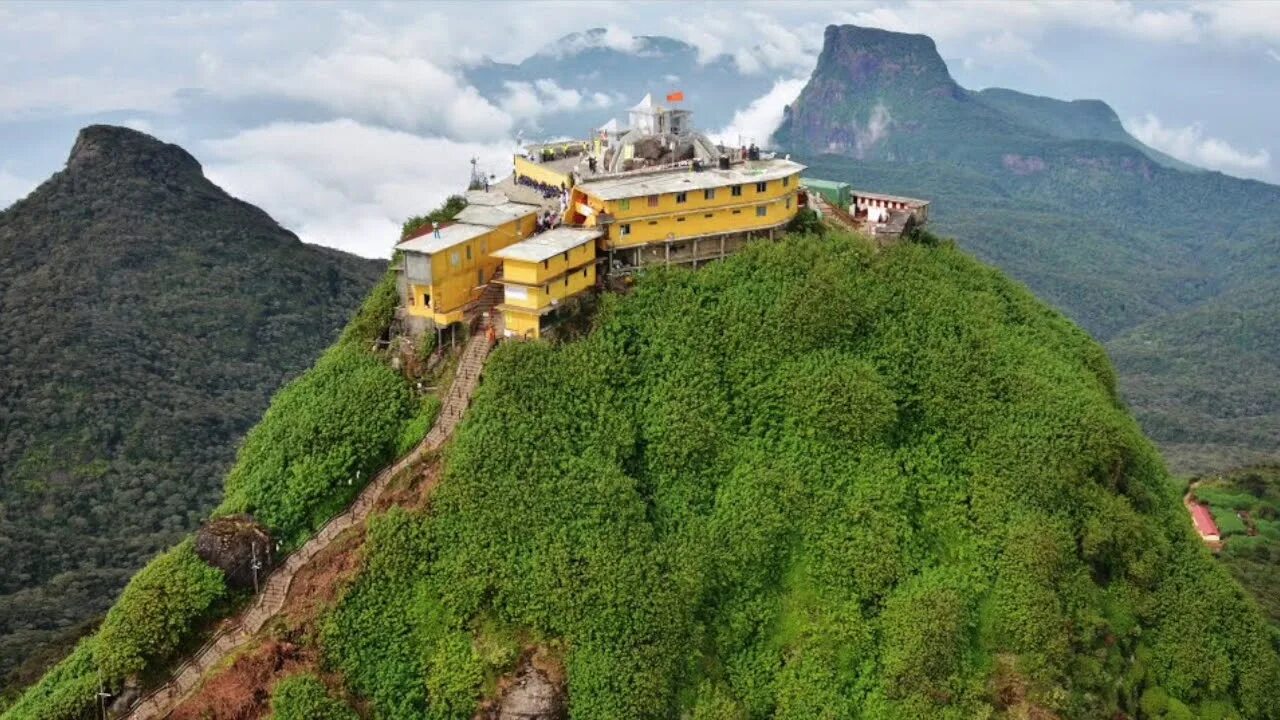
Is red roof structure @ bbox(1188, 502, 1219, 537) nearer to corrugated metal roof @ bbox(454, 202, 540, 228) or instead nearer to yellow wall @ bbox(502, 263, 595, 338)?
corrugated metal roof @ bbox(454, 202, 540, 228)

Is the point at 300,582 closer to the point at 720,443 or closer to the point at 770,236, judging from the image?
the point at 720,443

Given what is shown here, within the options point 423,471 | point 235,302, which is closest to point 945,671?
point 423,471

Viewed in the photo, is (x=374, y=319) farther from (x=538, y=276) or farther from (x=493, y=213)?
(x=538, y=276)

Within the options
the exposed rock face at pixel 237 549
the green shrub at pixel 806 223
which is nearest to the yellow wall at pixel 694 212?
the green shrub at pixel 806 223

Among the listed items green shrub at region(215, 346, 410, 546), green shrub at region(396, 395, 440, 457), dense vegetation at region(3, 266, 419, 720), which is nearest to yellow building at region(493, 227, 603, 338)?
green shrub at region(396, 395, 440, 457)

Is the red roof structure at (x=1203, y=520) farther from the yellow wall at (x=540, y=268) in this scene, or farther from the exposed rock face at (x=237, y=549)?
the exposed rock face at (x=237, y=549)
